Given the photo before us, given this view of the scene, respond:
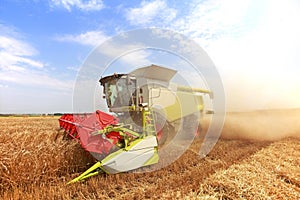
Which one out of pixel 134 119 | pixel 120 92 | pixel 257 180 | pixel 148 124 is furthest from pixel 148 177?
pixel 120 92

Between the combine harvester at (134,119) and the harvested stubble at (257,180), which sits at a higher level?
the combine harvester at (134,119)

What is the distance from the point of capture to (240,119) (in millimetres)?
8477

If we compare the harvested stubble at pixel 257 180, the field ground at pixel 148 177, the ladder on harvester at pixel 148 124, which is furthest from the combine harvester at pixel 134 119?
the harvested stubble at pixel 257 180

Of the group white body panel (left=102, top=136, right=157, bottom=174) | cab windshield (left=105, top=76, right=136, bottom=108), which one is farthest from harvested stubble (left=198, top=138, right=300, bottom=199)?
cab windshield (left=105, top=76, right=136, bottom=108)

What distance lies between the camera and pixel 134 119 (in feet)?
16.7

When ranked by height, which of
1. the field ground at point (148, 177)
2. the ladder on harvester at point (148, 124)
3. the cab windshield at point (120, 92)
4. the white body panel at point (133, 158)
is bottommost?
the field ground at point (148, 177)

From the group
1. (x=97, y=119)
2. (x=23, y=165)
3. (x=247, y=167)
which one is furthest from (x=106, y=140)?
(x=247, y=167)

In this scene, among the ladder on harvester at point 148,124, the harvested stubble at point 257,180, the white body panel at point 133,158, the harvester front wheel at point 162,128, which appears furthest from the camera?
the harvester front wheel at point 162,128

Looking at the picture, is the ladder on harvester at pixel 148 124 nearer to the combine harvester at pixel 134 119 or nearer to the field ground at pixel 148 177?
the combine harvester at pixel 134 119

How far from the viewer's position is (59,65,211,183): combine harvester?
340cm

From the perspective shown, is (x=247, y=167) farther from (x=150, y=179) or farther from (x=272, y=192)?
(x=150, y=179)

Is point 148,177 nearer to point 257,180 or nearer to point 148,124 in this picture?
point 148,124

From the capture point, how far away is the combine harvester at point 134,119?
340cm

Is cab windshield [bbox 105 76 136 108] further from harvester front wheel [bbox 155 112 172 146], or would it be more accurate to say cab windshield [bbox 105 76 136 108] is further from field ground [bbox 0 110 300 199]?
field ground [bbox 0 110 300 199]
